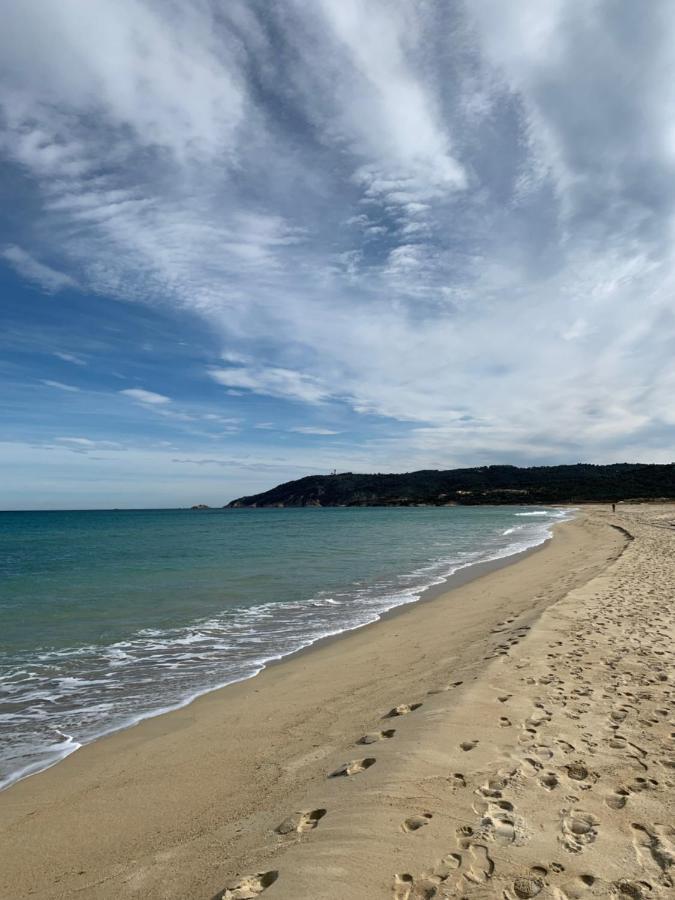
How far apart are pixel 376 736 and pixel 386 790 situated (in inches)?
56.1

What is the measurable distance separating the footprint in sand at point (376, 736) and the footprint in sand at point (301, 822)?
4.82ft

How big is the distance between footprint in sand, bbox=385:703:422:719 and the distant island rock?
4680 inches

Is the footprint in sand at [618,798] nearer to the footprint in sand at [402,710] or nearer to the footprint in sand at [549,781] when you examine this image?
the footprint in sand at [549,781]

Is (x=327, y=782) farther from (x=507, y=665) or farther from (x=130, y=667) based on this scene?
(x=130, y=667)

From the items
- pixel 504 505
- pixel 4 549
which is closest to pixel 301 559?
pixel 4 549

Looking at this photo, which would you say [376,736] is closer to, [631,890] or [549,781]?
[549,781]

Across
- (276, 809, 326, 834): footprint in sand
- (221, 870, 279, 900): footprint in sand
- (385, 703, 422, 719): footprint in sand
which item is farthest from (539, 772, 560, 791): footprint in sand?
(221, 870, 279, 900): footprint in sand

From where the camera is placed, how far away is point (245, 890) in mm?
3113

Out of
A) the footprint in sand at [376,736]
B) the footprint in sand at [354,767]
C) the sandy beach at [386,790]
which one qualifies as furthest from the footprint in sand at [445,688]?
the footprint in sand at [354,767]

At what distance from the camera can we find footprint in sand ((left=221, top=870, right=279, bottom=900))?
10.1 ft

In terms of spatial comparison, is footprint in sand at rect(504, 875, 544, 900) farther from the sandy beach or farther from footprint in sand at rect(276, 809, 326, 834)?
footprint in sand at rect(276, 809, 326, 834)

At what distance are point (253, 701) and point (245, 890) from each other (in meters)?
4.48

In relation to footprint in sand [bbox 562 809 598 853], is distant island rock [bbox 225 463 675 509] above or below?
above

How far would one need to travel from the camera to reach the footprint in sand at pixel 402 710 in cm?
615
